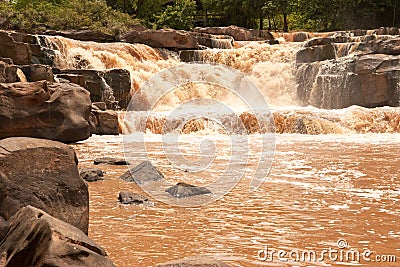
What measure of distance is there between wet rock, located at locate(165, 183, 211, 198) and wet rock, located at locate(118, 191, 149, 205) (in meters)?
0.40

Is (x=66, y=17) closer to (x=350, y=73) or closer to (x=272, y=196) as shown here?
(x=350, y=73)

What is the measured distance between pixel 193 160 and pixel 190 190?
Result: 3204 mm

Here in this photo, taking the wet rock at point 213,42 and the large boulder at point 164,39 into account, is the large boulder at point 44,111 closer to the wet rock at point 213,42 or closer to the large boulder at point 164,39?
the large boulder at point 164,39

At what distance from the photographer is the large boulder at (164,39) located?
24016mm

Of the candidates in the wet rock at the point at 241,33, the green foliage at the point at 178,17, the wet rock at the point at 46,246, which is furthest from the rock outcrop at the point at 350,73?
the wet rock at the point at 46,246

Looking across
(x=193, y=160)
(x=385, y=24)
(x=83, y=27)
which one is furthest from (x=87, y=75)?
(x=385, y=24)

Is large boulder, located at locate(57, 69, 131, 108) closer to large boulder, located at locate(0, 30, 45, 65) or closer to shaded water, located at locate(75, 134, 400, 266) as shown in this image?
large boulder, located at locate(0, 30, 45, 65)

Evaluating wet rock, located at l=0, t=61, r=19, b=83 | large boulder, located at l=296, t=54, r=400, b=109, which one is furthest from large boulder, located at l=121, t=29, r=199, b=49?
wet rock, located at l=0, t=61, r=19, b=83

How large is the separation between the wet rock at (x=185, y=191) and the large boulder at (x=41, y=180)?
1951 millimetres

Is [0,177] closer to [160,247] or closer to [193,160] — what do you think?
[160,247]

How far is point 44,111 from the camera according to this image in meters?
10.7

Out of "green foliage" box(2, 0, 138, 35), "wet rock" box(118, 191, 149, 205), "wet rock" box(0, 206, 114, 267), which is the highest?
"green foliage" box(2, 0, 138, 35)

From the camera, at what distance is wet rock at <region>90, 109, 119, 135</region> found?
13898 millimetres

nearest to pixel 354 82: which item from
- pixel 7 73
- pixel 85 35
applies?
pixel 85 35
